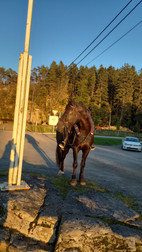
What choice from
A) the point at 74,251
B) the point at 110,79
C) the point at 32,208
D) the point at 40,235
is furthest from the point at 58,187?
the point at 110,79

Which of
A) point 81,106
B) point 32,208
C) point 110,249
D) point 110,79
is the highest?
point 110,79

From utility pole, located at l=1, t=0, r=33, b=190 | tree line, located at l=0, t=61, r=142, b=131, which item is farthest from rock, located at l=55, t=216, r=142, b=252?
tree line, located at l=0, t=61, r=142, b=131

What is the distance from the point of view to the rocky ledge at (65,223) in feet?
7.89

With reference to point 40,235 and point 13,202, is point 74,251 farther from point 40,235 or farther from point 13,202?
point 13,202

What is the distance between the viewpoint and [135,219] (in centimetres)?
318

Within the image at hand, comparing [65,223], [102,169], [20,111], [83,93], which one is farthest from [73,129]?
[83,93]

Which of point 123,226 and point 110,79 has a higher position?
point 110,79

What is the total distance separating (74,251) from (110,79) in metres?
80.9

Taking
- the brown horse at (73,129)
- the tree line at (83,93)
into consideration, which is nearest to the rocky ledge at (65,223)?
the brown horse at (73,129)

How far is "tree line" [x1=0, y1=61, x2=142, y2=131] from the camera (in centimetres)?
5919

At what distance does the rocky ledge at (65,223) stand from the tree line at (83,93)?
Answer: 5424 cm

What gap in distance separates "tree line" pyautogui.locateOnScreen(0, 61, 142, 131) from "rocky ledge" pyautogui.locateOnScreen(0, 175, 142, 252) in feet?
178

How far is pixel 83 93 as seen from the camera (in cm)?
Result: 6625

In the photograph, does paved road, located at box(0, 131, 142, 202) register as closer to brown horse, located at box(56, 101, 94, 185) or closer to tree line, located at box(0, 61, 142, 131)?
brown horse, located at box(56, 101, 94, 185)
